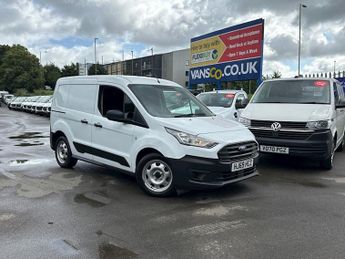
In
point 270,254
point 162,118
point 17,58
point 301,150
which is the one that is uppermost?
point 17,58

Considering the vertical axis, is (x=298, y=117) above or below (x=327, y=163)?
above

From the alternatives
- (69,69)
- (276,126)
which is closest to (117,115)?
(276,126)

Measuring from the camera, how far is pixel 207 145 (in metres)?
5.25

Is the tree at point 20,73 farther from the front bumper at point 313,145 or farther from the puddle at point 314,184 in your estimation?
the puddle at point 314,184

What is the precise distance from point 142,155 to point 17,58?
69.9 metres

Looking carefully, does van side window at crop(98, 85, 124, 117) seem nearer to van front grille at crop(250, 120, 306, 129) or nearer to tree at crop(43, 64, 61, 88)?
van front grille at crop(250, 120, 306, 129)

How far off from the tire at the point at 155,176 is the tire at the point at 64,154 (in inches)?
93.4

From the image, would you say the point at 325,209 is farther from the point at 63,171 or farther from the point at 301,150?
the point at 63,171

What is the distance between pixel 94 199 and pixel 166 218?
1.40m

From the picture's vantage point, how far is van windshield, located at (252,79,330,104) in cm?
831

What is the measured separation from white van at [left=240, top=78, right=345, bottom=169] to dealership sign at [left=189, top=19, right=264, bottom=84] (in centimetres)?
667

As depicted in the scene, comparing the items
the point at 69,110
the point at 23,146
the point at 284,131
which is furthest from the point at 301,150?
the point at 23,146

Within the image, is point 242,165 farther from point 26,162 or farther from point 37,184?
point 26,162

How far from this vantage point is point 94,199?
18.2 feet
